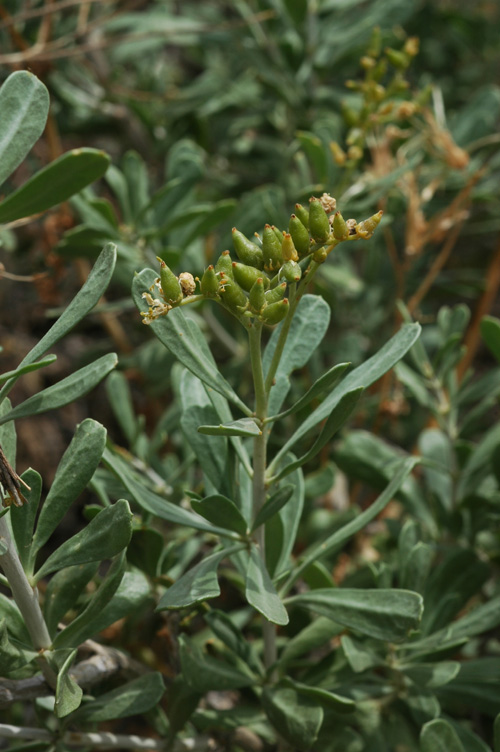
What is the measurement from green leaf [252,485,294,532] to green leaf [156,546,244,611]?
0.09 meters

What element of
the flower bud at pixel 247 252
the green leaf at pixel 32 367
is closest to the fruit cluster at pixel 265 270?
the flower bud at pixel 247 252

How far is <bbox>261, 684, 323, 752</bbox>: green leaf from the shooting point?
110cm

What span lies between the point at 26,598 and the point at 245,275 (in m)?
0.47

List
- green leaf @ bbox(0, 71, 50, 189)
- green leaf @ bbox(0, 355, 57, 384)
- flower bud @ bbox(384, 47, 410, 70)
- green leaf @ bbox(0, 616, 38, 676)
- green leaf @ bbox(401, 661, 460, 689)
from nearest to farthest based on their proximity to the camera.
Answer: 1. green leaf @ bbox(0, 355, 57, 384)
2. green leaf @ bbox(0, 616, 38, 676)
3. green leaf @ bbox(0, 71, 50, 189)
4. green leaf @ bbox(401, 661, 460, 689)
5. flower bud @ bbox(384, 47, 410, 70)

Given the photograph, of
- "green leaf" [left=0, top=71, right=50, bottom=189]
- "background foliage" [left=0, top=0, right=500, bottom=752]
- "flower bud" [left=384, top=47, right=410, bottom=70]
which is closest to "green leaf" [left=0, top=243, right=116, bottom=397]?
"background foliage" [left=0, top=0, right=500, bottom=752]

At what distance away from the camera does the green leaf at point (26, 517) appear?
1.02 meters

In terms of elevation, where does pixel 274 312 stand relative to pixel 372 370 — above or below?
above

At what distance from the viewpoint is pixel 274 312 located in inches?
35.2

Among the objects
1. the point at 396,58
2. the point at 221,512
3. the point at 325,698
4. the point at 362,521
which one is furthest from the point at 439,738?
the point at 396,58

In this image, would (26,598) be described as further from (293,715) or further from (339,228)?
(339,228)

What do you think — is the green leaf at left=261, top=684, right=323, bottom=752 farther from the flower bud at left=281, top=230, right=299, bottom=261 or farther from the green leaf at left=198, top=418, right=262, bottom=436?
the flower bud at left=281, top=230, right=299, bottom=261

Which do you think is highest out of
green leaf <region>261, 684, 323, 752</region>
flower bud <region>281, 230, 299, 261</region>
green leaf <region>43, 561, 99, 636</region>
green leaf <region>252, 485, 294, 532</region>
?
flower bud <region>281, 230, 299, 261</region>

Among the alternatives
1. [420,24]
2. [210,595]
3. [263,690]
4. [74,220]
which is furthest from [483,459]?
[420,24]

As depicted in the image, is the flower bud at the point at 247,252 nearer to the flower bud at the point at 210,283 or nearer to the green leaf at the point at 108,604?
the flower bud at the point at 210,283
